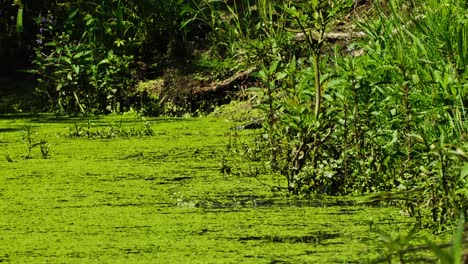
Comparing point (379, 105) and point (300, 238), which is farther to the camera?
point (379, 105)

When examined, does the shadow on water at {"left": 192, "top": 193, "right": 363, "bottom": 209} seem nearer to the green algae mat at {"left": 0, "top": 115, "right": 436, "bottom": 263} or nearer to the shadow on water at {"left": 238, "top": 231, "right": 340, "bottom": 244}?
the green algae mat at {"left": 0, "top": 115, "right": 436, "bottom": 263}

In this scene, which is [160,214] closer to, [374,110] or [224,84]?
[374,110]

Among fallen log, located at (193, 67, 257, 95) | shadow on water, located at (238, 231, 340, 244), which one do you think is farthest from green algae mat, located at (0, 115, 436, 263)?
fallen log, located at (193, 67, 257, 95)

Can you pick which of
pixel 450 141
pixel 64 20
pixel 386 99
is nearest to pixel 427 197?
pixel 450 141

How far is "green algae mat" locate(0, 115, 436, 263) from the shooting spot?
3.13 m

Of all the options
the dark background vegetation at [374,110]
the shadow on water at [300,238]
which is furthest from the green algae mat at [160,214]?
the dark background vegetation at [374,110]

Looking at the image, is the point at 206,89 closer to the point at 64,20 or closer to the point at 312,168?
the point at 64,20

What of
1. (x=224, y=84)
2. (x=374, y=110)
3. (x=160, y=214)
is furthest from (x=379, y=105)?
(x=224, y=84)

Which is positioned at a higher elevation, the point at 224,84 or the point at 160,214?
the point at 224,84

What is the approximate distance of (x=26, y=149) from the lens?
5812mm

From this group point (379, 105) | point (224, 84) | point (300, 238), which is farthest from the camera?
point (224, 84)

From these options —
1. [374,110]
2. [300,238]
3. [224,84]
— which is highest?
[224,84]

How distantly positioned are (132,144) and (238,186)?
64.9 inches

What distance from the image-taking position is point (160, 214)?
12.5 ft
